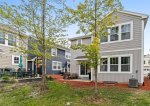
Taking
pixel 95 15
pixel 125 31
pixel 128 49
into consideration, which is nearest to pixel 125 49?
pixel 128 49

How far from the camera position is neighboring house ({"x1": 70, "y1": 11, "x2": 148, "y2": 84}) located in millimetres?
17797

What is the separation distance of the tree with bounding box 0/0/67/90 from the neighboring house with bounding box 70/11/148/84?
171 inches

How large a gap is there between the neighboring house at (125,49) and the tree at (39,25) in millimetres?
4335

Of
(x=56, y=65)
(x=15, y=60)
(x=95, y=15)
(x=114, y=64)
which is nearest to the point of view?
(x=95, y=15)

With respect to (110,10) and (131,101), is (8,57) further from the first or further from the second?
(131,101)

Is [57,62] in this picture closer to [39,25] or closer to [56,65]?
[56,65]

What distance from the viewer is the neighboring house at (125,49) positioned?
1780 cm

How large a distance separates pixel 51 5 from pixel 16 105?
24.9 feet

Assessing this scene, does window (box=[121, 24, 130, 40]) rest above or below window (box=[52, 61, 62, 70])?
above

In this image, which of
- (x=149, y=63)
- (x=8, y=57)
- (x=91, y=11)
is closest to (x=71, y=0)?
(x=91, y=11)

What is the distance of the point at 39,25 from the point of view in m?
13.6

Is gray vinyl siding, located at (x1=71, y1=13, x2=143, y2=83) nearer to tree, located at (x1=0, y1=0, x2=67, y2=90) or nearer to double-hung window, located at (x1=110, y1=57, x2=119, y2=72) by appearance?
double-hung window, located at (x1=110, y1=57, x2=119, y2=72)

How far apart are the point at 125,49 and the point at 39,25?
9277mm

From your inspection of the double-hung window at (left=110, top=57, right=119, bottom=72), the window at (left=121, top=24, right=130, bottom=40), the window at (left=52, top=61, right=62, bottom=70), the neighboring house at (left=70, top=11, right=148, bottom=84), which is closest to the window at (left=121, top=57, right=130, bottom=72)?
the neighboring house at (left=70, top=11, right=148, bottom=84)
